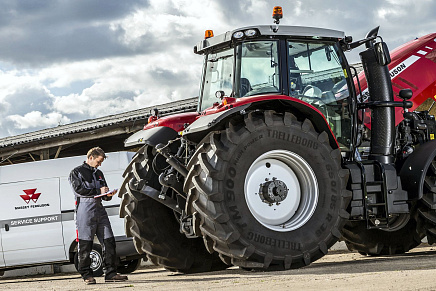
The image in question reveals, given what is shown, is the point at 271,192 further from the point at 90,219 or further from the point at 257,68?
the point at 90,219

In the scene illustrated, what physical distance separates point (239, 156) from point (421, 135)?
10.5 ft

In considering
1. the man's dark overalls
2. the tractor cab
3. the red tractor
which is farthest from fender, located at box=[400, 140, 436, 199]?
the man's dark overalls

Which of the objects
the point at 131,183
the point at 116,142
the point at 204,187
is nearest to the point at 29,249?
the point at 131,183

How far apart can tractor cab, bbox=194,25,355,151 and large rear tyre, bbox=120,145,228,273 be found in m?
1.14

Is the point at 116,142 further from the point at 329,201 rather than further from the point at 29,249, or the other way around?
the point at 329,201

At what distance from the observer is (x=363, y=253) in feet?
35.5

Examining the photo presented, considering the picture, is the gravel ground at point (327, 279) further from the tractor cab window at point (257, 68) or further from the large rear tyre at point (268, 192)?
the tractor cab window at point (257, 68)

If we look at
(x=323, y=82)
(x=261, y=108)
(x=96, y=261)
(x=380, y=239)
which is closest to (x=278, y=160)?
(x=261, y=108)

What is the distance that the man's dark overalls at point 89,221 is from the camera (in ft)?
30.5

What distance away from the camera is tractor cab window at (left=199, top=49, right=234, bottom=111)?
891 cm

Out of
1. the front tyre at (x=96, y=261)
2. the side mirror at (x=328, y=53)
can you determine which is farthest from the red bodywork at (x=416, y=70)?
the front tyre at (x=96, y=261)

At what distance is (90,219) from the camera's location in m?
9.37

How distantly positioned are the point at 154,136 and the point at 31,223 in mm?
5804

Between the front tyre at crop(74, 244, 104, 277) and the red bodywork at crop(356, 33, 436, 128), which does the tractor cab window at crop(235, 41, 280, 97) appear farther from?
the front tyre at crop(74, 244, 104, 277)
